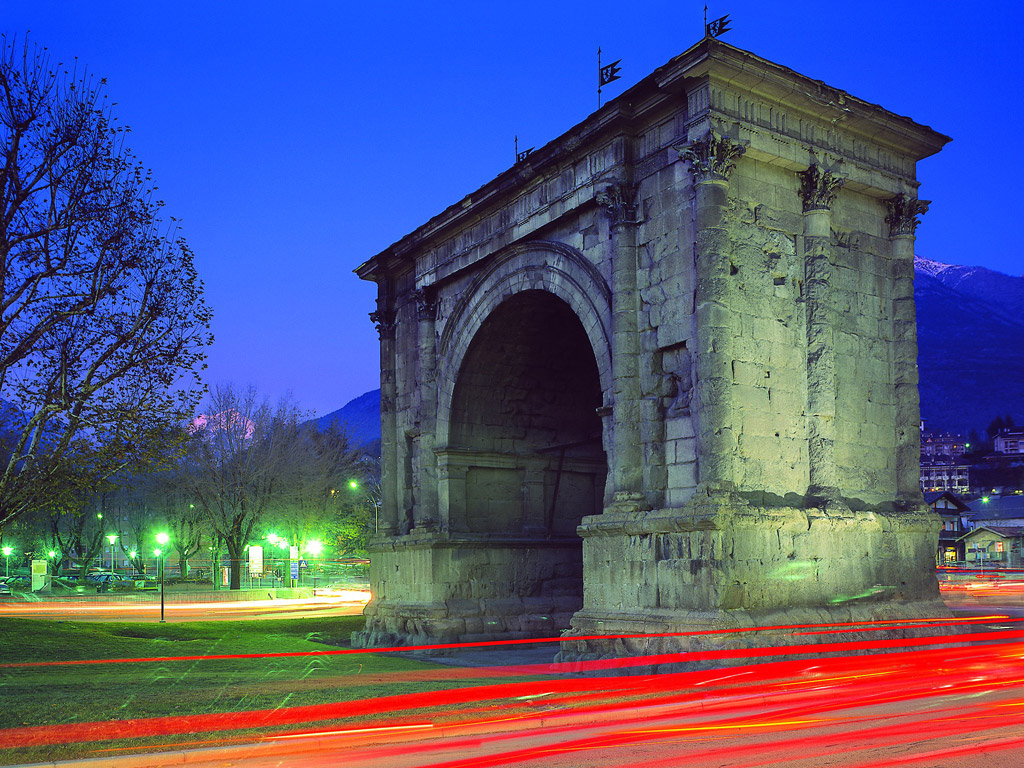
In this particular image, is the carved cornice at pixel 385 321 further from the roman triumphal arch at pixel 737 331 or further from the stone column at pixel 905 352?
the stone column at pixel 905 352

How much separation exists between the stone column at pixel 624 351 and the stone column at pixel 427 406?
6867 millimetres

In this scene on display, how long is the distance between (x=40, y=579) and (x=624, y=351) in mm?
34474

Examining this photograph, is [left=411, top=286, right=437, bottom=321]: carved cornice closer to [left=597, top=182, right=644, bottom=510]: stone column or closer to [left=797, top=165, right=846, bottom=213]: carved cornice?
[left=597, top=182, right=644, bottom=510]: stone column

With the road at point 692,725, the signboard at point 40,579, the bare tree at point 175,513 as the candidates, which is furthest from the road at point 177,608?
the road at point 692,725

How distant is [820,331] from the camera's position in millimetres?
14883

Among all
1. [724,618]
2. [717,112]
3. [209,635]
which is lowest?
[209,635]

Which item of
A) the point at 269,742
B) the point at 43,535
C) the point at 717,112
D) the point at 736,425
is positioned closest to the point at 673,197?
the point at 717,112

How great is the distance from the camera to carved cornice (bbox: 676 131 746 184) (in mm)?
13891

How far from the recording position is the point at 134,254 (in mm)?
16750

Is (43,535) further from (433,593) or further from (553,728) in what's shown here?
(553,728)

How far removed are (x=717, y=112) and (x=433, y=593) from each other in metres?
11.5

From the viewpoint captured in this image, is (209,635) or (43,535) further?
(43,535)

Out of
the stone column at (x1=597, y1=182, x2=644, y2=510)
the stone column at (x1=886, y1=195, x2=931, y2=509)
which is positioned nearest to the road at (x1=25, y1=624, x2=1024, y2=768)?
the stone column at (x1=597, y1=182, x2=644, y2=510)

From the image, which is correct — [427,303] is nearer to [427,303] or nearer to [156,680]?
[427,303]
